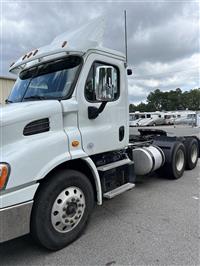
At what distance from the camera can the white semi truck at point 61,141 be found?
2457mm

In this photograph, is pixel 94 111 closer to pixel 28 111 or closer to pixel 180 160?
pixel 28 111

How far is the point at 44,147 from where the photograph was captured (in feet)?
8.63

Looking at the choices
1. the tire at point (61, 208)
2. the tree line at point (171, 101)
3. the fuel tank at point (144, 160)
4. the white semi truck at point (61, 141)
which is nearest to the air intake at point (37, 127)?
the white semi truck at point (61, 141)

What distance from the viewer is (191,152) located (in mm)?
6699

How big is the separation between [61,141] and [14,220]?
3.30 ft

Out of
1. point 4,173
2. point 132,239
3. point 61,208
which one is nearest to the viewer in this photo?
point 4,173

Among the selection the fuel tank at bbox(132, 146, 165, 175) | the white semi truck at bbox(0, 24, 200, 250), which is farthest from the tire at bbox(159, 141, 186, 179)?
the white semi truck at bbox(0, 24, 200, 250)

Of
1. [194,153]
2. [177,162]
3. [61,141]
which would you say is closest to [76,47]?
[61,141]

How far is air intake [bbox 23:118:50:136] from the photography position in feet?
8.60

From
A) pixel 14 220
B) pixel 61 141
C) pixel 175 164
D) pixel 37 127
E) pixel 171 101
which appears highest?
pixel 171 101

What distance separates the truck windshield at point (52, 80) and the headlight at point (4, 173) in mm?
1172

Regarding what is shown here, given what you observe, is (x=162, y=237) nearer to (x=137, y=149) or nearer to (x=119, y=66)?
(x=137, y=149)

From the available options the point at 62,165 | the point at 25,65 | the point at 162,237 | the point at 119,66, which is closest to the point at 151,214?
the point at 162,237

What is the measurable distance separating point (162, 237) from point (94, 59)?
267 centimetres
